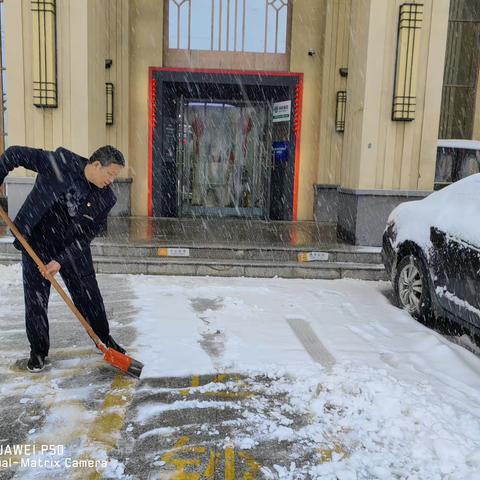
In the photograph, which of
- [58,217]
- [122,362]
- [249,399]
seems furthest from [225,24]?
[249,399]

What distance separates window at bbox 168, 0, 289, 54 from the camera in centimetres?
1100

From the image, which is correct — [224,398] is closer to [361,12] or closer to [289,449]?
[289,449]

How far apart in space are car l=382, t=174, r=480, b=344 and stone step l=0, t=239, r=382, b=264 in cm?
134

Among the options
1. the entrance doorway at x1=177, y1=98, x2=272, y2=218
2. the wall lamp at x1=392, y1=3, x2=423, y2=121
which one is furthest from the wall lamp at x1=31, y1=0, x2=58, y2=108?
the wall lamp at x1=392, y1=3, x2=423, y2=121

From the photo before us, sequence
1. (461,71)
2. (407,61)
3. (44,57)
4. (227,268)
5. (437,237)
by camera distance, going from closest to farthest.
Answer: (437,237)
(227,268)
(44,57)
(407,61)
(461,71)

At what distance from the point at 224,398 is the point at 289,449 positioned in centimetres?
71

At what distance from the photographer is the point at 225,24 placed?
36.2 ft

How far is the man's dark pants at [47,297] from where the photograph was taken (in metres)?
3.69

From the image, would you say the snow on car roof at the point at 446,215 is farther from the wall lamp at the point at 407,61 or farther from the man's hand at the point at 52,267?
the man's hand at the point at 52,267

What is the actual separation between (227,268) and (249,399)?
380 centimetres

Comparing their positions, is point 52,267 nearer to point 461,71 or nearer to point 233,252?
point 233,252

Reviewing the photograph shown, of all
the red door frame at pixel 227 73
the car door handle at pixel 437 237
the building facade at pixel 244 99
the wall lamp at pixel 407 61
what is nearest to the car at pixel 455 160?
the building facade at pixel 244 99

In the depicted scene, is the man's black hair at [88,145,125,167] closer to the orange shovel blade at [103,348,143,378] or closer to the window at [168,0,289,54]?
the orange shovel blade at [103,348,143,378]

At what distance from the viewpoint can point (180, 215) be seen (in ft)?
39.1
